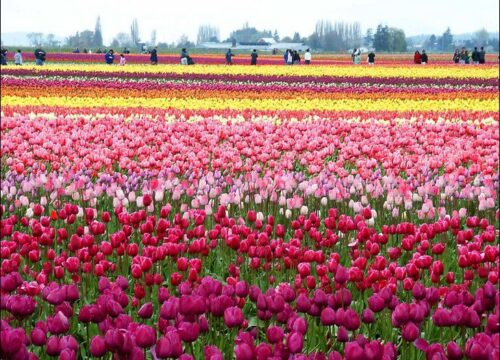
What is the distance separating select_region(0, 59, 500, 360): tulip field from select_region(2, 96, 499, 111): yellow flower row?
3.35 m

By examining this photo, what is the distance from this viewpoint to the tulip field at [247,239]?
3318 mm

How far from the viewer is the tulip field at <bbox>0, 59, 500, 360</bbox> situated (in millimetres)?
3318

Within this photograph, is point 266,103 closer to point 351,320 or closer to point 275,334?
point 351,320

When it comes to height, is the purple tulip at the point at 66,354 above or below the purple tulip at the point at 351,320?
above

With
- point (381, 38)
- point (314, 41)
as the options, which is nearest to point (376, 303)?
point (381, 38)

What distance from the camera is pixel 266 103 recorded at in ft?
62.3

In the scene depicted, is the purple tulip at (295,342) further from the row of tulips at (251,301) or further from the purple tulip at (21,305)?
the purple tulip at (21,305)

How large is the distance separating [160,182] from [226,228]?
6.00ft

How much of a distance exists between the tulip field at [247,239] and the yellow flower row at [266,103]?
3.35 meters

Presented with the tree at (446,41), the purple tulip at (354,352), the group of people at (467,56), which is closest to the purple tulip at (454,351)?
the purple tulip at (354,352)

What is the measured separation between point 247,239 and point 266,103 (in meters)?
14.4

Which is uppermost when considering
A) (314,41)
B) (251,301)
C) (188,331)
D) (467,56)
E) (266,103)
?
(188,331)

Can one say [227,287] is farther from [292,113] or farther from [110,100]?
[110,100]

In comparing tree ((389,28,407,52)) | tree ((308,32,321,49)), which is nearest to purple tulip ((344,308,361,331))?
tree ((389,28,407,52))
